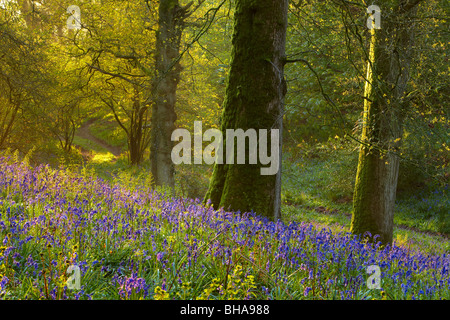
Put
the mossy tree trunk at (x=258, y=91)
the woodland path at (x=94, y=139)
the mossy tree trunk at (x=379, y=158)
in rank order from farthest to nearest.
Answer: the woodland path at (x=94, y=139) < the mossy tree trunk at (x=379, y=158) < the mossy tree trunk at (x=258, y=91)

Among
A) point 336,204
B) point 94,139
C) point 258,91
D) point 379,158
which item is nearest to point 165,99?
point 258,91

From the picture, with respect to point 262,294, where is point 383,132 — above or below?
above

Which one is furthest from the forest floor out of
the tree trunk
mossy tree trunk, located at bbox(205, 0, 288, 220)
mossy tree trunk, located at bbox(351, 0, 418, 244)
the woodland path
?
the woodland path

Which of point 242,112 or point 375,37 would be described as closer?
point 242,112

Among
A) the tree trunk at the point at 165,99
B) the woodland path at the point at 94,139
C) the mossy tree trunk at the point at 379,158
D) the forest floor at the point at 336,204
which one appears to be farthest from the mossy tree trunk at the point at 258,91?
the woodland path at the point at 94,139

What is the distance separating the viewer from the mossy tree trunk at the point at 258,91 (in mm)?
6152

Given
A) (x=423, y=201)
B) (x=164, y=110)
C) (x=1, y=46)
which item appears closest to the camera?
(x=1, y=46)

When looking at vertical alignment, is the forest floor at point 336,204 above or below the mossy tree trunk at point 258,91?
below

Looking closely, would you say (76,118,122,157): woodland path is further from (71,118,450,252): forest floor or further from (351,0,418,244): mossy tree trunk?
(351,0,418,244): mossy tree trunk

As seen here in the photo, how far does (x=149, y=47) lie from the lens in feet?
46.5

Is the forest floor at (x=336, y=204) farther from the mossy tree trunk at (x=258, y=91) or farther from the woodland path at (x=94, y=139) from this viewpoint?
the woodland path at (x=94, y=139)
